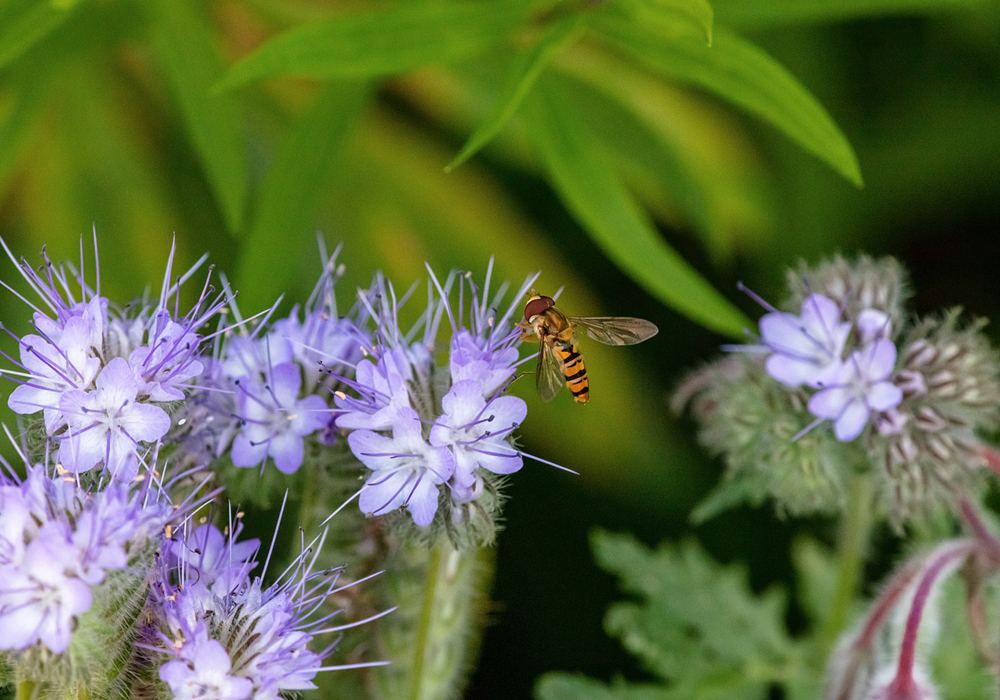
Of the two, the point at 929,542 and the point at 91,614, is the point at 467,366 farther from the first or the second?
the point at 929,542

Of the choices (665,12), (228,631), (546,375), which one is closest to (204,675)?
(228,631)

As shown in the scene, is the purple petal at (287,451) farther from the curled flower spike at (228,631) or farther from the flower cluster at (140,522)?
the curled flower spike at (228,631)

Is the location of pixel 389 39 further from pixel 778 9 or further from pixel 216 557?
pixel 216 557

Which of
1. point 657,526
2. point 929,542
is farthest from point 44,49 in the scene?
point 929,542

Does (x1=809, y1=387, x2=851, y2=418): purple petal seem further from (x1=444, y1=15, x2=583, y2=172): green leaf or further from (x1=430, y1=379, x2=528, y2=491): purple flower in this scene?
(x1=444, y1=15, x2=583, y2=172): green leaf

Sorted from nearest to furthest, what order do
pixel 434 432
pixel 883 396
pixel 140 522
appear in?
pixel 140 522 → pixel 434 432 → pixel 883 396

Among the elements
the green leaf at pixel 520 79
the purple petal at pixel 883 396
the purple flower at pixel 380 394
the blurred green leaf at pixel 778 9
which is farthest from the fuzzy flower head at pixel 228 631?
the blurred green leaf at pixel 778 9
